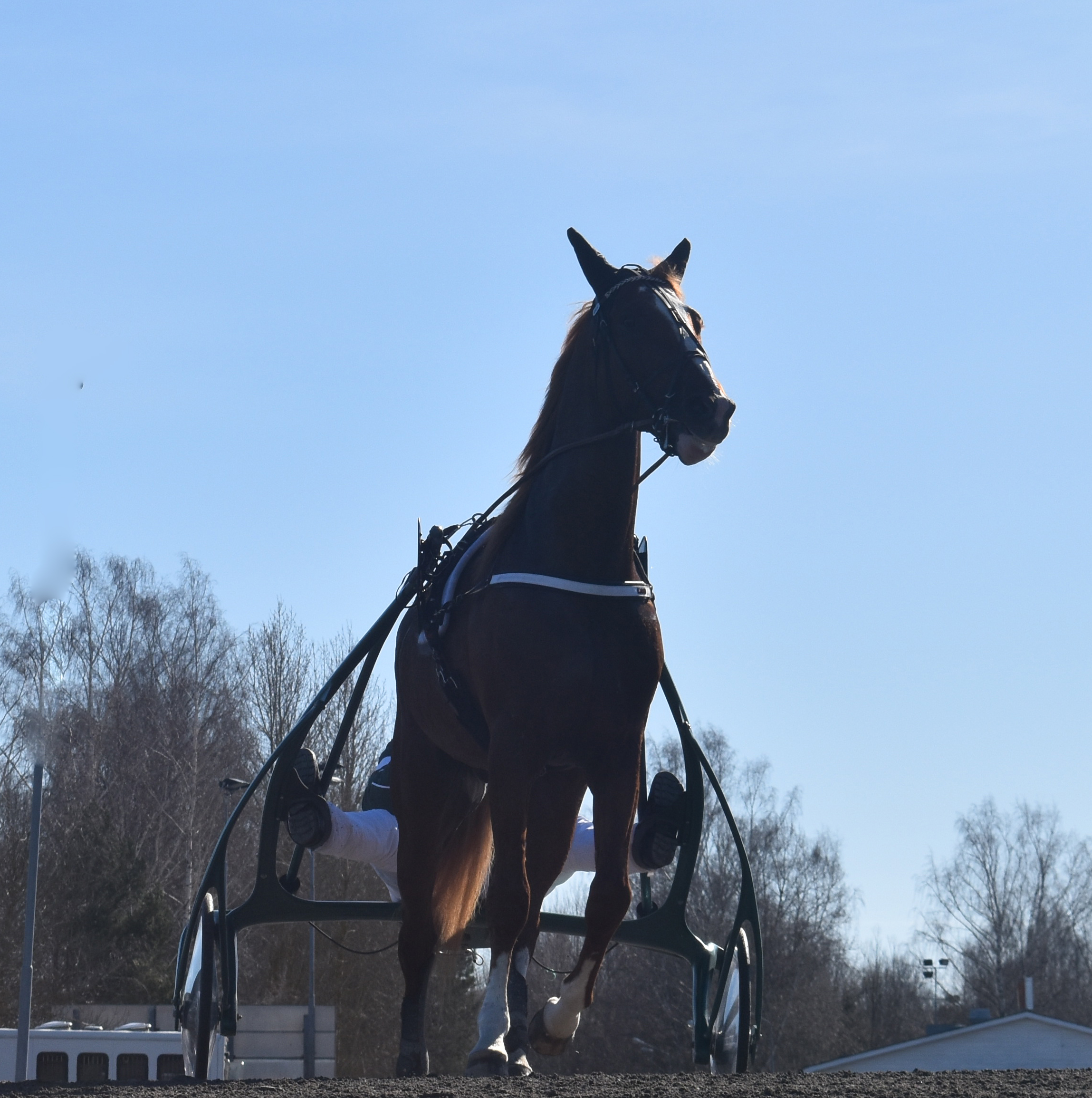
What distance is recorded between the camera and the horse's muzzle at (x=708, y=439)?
630 cm

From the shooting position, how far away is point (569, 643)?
21.0 feet

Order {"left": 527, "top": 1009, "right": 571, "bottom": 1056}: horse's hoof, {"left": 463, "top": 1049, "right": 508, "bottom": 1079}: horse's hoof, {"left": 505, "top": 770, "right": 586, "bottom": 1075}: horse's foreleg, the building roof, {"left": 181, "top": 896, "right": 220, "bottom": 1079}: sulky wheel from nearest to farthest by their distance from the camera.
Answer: {"left": 463, "top": 1049, "right": 508, "bottom": 1079}: horse's hoof
{"left": 527, "top": 1009, "right": 571, "bottom": 1056}: horse's hoof
{"left": 505, "top": 770, "right": 586, "bottom": 1075}: horse's foreleg
{"left": 181, "top": 896, "right": 220, "bottom": 1079}: sulky wheel
the building roof

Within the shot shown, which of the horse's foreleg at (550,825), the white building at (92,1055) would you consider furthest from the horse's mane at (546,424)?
the white building at (92,1055)

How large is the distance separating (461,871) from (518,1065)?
5.62ft

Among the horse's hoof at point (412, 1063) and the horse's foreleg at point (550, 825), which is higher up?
the horse's foreleg at point (550, 825)

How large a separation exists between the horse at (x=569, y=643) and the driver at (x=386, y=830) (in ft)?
2.82

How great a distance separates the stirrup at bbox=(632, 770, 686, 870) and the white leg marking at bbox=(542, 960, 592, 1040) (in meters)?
1.35

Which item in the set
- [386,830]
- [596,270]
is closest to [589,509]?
[596,270]

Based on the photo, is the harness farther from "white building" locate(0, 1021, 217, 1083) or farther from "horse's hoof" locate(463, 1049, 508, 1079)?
"white building" locate(0, 1021, 217, 1083)

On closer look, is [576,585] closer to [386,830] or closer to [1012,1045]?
[386,830]

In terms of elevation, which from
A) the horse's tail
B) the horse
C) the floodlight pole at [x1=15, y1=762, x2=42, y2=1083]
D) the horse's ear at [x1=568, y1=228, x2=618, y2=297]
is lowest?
the floodlight pole at [x1=15, y1=762, x2=42, y2=1083]

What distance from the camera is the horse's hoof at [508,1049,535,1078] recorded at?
6258 millimetres

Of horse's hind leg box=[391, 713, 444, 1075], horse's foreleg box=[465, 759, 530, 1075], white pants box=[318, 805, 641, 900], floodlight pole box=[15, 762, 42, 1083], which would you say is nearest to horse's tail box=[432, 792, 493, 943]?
horse's hind leg box=[391, 713, 444, 1075]

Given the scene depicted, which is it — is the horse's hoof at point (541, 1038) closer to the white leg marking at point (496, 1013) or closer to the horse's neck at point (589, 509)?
the white leg marking at point (496, 1013)
